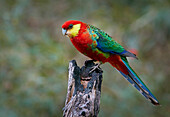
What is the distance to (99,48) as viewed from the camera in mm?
4586

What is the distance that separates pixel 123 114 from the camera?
6.09 meters

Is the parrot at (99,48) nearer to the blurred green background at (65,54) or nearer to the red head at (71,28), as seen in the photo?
the red head at (71,28)

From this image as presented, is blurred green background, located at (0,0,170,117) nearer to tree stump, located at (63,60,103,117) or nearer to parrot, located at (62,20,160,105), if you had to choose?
parrot, located at (62,20,160,105)

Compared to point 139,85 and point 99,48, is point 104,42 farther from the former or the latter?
point 139,85

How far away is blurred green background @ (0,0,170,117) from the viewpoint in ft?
18.1

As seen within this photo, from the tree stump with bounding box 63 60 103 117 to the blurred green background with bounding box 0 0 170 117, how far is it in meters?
1.83

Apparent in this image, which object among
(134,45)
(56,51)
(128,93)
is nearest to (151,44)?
(134,45)

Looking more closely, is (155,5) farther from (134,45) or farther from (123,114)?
(123,114)

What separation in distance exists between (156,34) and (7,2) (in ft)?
11.8

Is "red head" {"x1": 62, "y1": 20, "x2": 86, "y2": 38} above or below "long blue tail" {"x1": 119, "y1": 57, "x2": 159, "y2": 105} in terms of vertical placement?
above

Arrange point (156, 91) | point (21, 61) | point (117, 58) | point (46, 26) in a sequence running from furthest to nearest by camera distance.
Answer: point (46, 26) → point (156, 91) → point (21, 61) → point (117, 58)

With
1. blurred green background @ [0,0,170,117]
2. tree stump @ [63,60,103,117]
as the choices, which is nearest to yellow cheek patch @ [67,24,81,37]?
tree stump @ [63,60,103,117]

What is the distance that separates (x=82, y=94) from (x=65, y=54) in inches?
115

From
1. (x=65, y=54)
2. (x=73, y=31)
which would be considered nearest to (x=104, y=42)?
(x=73, y=31)
